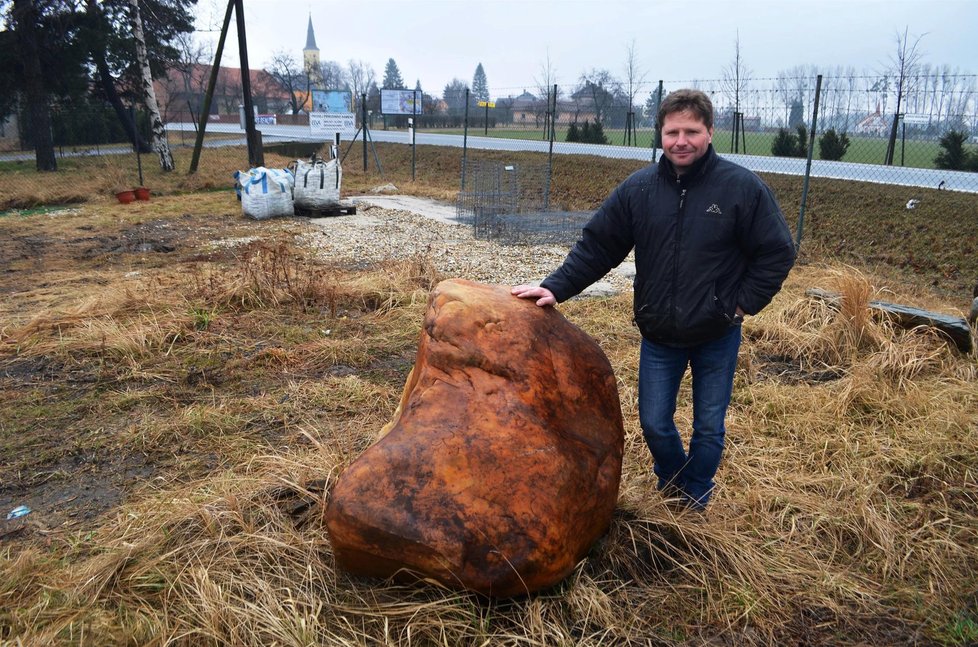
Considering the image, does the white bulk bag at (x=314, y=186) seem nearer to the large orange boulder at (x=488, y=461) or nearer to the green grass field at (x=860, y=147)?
the green grass field at (x=860, y=147)

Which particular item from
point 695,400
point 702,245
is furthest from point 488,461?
point 702,245

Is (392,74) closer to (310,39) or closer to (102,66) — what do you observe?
(310,39)

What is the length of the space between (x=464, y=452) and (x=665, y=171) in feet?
4.47

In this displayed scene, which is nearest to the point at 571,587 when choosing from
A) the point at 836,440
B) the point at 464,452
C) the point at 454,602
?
the point at 454,602

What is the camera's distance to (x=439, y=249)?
30.7 feet

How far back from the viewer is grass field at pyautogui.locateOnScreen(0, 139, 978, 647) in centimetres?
239

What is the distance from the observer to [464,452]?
93.4 inches

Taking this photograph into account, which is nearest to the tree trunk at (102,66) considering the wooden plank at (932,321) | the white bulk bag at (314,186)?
the white bulk bag at (314,186)

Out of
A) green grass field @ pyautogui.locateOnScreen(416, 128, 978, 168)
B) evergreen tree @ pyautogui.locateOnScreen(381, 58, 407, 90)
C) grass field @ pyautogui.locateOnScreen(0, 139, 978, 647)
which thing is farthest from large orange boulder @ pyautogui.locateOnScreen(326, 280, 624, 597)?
evergreen tree @ pyautogui.locateOnScreen(381, 58, 407, 90)

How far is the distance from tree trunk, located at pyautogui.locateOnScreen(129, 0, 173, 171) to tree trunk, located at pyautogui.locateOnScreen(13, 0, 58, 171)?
2574 mm

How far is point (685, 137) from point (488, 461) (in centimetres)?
140

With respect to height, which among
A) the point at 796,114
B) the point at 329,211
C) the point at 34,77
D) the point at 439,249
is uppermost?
the point at 34,77

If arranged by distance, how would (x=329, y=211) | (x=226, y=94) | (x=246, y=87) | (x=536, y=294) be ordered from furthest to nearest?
Answer: (x=226, y=94) < (x=246, y=87) < (x=329, y=211) < (x=536, y=294)

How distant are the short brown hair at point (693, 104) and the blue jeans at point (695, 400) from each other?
2.77 ft
